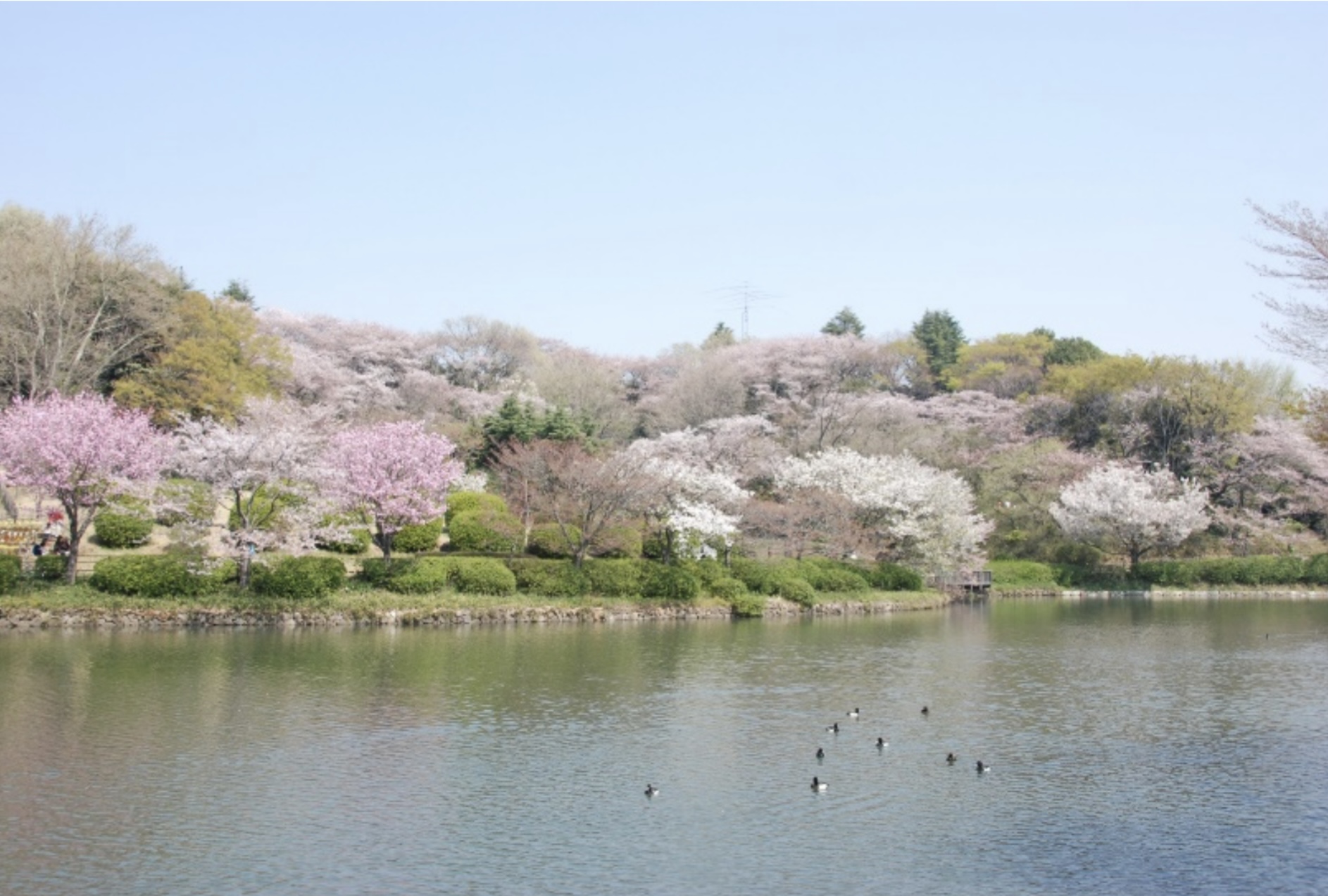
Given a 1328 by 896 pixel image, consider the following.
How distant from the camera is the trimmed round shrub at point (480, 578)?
38250 mm

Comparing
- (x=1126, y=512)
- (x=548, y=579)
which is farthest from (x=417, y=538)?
(x=1126, y=512)

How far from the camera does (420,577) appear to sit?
3725 centimetres

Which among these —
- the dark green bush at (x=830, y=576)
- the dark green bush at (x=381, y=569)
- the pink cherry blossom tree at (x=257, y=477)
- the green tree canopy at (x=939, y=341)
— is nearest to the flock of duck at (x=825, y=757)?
the dark green bush at (x=381, y=569)

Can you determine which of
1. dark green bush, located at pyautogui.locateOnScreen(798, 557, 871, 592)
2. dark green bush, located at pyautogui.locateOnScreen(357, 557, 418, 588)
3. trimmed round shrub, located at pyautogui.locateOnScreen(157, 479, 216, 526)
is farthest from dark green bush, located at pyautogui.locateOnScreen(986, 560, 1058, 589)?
trimmed round shrub, located at pyautogui.locateOnScreen(157, 479, 216, 526)

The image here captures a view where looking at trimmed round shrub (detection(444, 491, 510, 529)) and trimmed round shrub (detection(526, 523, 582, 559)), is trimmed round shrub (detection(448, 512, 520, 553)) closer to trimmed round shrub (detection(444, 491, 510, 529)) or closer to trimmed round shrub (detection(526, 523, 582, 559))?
trimmed round shrub (detection(526, 523, 582, 559))

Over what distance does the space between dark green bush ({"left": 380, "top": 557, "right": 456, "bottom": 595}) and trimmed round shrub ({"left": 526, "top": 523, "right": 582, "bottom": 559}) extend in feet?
19.0

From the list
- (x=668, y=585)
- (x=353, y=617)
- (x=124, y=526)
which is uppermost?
(x=124, y=526)

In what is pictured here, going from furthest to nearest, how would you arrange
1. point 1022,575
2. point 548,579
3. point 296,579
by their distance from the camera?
point 1022,575
point 548,579
point 296,579

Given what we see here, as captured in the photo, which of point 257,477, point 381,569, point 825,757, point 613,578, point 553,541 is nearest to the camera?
point 825,757

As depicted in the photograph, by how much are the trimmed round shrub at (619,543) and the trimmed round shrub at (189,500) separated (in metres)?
13.1

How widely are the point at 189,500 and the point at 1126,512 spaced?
141ft

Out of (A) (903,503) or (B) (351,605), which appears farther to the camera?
(A) (903,503)

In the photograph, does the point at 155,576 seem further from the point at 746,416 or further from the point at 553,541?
the point at 746,416

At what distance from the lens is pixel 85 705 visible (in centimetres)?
2181
